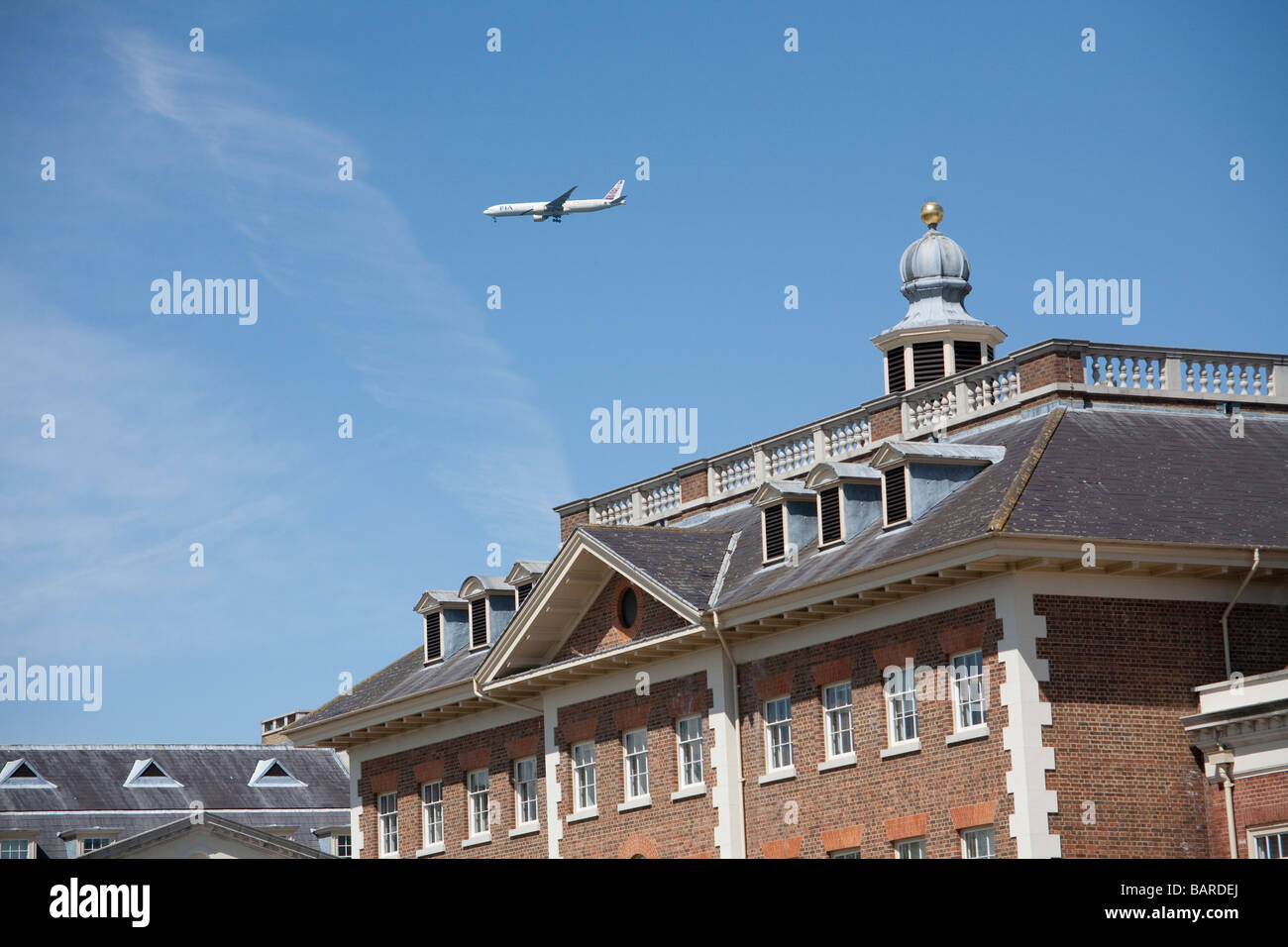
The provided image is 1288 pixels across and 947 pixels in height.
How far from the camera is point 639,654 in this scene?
3972 centimetres

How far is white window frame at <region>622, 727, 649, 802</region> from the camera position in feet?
132

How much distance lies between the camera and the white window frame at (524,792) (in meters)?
43.5

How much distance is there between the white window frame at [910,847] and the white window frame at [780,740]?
9.94ft

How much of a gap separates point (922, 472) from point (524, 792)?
491 inches

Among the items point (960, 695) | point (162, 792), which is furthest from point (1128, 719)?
point (162, 792)

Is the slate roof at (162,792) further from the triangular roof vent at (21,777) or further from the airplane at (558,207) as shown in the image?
the airplane at (558,207)

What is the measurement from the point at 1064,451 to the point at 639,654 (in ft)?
29.9

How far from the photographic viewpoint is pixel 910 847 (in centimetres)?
3425

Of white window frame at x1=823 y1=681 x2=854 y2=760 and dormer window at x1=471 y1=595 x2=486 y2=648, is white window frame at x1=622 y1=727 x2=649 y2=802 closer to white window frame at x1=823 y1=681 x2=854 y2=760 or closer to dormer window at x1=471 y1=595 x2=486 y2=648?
white window frame at x1=823 y1=681 x2=854 y2=760

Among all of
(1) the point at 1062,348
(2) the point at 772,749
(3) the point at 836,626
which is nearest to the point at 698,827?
(2) the point at 772,749

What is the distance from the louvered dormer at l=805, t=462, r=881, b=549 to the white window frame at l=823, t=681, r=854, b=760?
9.06ft

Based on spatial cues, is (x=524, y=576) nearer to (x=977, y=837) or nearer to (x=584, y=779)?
(x=584, y=779)

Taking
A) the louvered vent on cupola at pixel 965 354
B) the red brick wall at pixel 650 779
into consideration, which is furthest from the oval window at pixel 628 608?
the louvered vent on cupola at pixel 965 354
